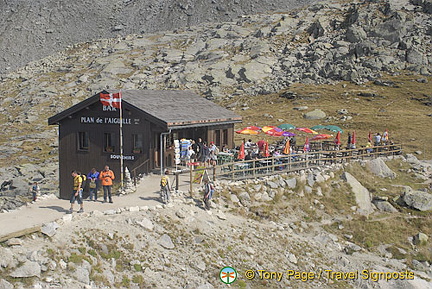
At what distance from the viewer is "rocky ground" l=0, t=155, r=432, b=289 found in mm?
16562

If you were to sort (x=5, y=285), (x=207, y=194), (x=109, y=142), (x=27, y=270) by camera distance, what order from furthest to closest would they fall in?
1. (x=109, y=142)
2. (x=207, y=194)
3. (x=27, y=270)
4. (x=5, y=285)

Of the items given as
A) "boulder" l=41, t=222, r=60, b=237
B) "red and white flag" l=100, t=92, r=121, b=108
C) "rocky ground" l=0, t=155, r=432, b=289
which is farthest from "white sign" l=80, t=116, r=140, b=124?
"boulder" l=41, t=222, r=60, b=237

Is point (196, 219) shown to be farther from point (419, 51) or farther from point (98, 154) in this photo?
point (419, 51)

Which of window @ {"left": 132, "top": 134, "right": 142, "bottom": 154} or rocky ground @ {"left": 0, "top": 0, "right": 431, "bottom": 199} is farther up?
rocky ground @ {"left": 0, "top": 0, "right": 431, "bottom": 199}

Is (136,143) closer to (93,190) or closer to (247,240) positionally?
(93,190)

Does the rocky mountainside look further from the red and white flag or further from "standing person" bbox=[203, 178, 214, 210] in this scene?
"standing person" bbox=[203, 178, 214, 210]

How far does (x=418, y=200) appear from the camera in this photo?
93.5 feet

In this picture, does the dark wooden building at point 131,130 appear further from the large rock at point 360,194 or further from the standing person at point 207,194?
the large rock at point 360,194

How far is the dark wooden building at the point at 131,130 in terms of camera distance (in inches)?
1115

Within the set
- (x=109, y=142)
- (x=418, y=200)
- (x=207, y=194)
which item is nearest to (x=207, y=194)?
(x=207, y=194)

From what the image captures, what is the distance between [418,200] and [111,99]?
1897 cm

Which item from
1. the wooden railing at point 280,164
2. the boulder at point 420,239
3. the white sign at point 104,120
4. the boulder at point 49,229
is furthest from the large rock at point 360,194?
the boulder at point 49,229

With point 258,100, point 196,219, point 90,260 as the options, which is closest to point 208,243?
point 196,219

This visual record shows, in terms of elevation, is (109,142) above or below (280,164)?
above
